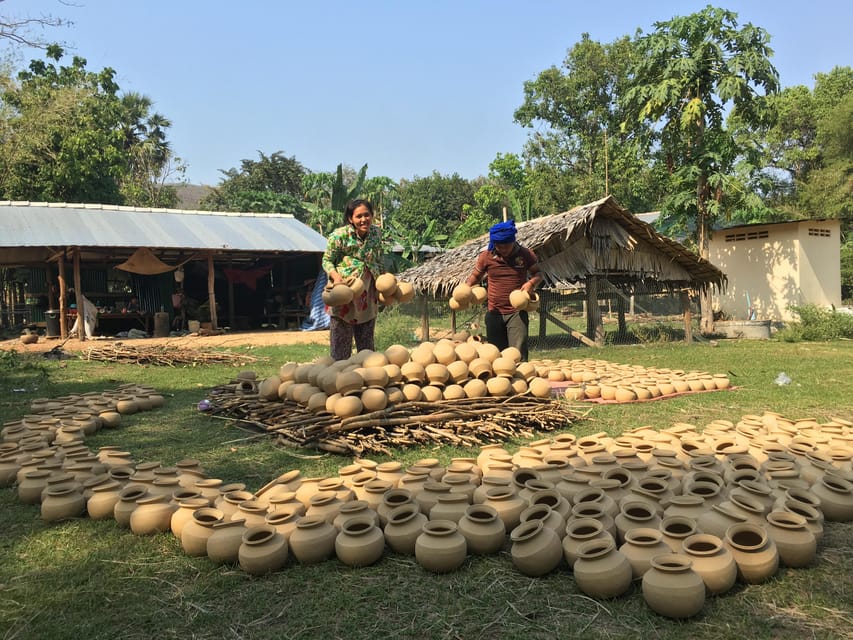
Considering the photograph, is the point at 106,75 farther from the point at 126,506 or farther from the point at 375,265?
the point at 126,506

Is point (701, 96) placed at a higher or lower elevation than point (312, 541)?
higher

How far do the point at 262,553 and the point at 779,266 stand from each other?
18.8 m

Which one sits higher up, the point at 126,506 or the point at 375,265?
the point at 375,265

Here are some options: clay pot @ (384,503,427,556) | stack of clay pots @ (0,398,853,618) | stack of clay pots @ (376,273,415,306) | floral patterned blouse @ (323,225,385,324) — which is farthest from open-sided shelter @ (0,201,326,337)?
clay pot @ (384,503,427,556)

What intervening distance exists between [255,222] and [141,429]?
46.3ft

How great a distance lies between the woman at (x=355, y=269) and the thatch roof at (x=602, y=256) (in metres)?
6.03

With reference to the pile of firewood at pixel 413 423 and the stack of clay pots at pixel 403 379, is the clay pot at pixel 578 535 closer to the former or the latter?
the pile of firewood at pixel 413 423

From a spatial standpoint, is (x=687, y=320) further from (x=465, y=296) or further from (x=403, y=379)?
(x=403, y=379)

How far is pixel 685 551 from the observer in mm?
2035

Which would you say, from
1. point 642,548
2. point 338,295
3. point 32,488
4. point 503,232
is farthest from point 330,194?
point 642,548

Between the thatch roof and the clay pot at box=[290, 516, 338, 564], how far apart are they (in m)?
8.68

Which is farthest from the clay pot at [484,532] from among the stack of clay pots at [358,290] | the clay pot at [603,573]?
the stack of clay pots at [358,290]

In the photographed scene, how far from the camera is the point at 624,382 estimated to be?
6.25 metres

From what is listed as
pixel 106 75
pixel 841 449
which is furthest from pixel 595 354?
pixel 106 75
